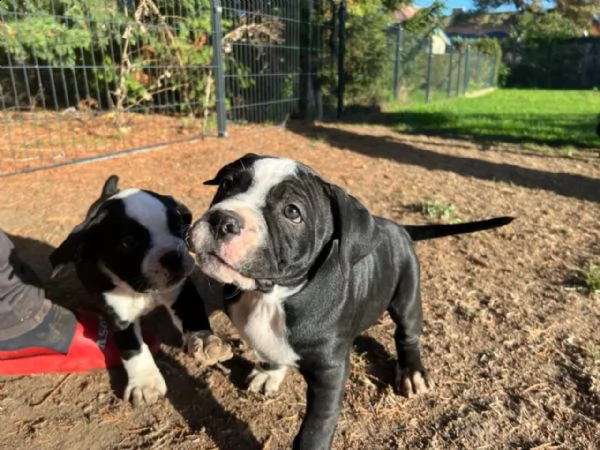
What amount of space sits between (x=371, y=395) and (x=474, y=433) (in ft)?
1.77

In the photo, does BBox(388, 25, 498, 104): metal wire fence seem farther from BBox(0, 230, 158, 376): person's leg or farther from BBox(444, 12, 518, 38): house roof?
BBox(444, 12, 518, 38): house roof

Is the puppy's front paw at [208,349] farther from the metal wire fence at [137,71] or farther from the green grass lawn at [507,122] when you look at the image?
the green grass lawn at [507,122]

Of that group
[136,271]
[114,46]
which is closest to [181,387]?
[136,271]

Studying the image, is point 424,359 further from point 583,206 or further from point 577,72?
point 577,72

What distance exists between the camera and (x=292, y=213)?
2096 mm

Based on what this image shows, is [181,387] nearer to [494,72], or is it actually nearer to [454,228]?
[454,228]

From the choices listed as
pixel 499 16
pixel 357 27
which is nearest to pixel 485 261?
pixel 357 27

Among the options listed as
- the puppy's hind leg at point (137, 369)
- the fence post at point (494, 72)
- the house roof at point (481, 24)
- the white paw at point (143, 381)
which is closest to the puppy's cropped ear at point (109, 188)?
the puppy's hind leg at point (137, 369)

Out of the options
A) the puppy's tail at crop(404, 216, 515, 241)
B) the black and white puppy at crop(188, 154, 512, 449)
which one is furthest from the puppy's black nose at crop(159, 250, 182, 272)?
the puppy's tail at crop(404, 216, 515, 241)

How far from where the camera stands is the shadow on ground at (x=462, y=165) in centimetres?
648

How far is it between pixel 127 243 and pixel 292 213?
1.08m

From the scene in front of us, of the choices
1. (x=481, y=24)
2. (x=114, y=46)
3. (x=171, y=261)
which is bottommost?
(x=171, y=261)

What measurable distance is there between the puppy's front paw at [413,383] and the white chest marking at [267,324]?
0.80 metres

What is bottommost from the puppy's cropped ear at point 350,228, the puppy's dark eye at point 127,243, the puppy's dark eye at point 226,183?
the puppy's dark eye at point 127,243
